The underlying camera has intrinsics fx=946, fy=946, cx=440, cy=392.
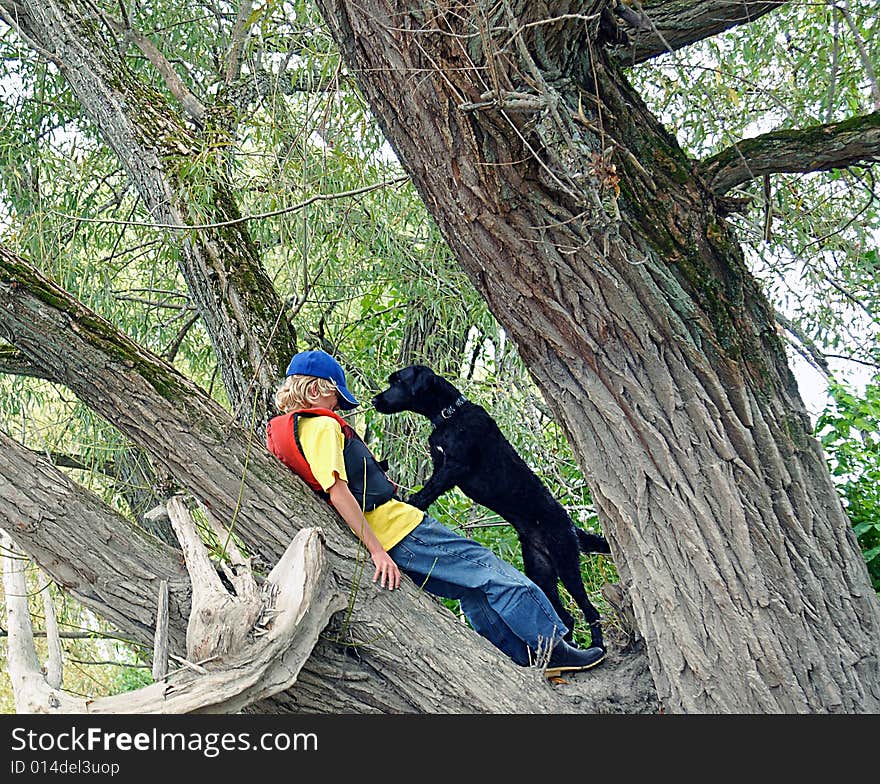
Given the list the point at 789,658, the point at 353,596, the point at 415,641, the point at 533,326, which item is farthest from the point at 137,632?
the point at 789,658

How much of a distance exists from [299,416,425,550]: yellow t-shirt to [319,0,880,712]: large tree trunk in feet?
2.25

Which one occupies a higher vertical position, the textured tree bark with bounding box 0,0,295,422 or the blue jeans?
the textured tree bark with bounding box 0,0,295,422

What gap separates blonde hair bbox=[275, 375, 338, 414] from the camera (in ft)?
10.6

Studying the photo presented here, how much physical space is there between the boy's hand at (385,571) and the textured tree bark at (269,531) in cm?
3

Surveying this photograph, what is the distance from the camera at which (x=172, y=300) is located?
6168 mm

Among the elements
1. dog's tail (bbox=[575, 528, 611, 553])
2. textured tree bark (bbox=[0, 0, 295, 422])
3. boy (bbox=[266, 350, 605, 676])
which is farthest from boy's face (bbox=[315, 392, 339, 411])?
dog's tail (bbox=[575, 528, 611, 553])

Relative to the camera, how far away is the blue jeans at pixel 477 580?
3225 millimetres

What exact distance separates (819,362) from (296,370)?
3113 millimetres

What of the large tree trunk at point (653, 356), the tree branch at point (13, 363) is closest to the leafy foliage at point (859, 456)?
the large tree trunk at point (653, 356)

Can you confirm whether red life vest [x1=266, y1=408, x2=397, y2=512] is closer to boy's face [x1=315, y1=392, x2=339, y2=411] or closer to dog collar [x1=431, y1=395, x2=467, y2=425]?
boy's face [x1=315, y1=392, x2=339, y2=411]

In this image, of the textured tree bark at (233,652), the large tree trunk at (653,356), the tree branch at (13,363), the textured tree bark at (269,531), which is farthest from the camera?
the tree branch at (13,363)

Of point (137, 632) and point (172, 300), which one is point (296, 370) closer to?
point (137, 632)

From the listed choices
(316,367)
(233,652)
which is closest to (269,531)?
(233,652)

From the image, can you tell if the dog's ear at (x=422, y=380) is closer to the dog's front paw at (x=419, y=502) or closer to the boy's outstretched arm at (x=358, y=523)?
the dog's front paw at (x=419, y=502)
